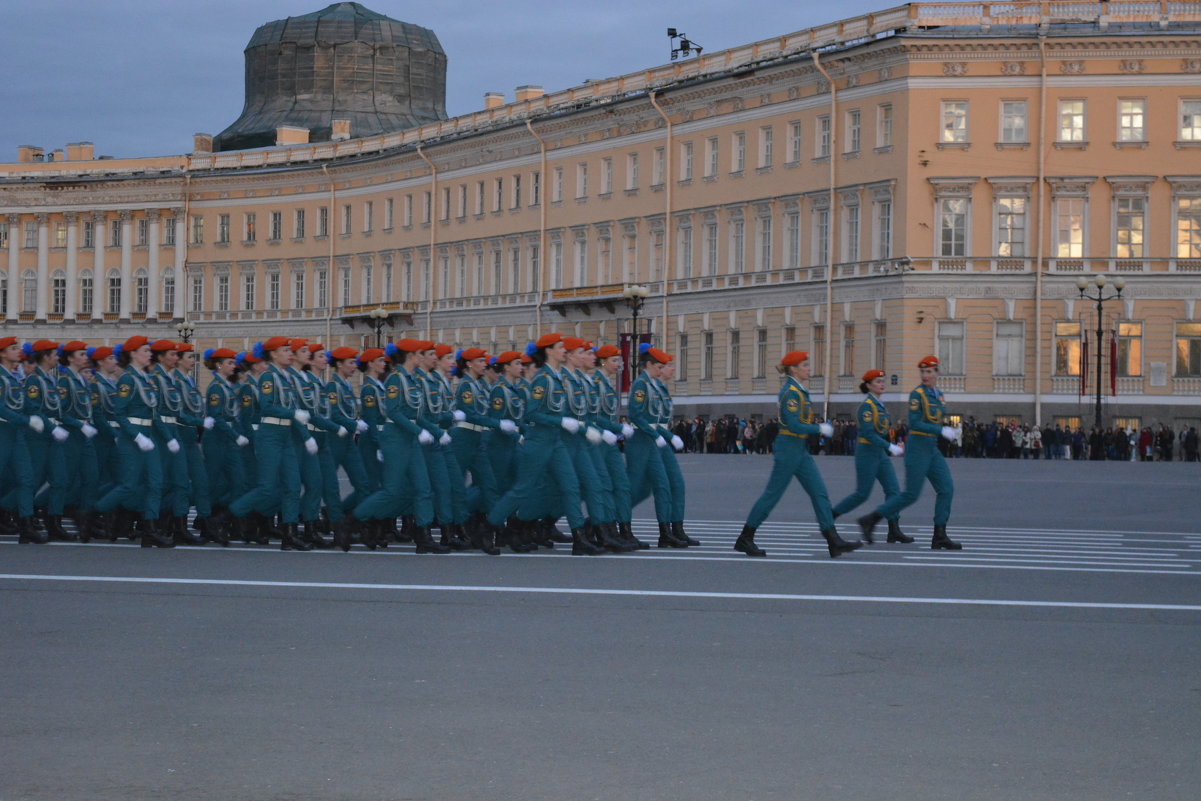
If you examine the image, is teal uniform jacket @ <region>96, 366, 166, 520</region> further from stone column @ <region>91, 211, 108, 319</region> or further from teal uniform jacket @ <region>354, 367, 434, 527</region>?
stone column @ <region>91, 211, 108, 319</region>

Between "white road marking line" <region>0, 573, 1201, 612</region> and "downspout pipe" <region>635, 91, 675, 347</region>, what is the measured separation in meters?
53.2

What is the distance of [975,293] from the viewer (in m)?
57.1

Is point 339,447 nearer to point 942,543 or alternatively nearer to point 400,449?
point 400,449

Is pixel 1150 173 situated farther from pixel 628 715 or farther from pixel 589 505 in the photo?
pixel 628 715

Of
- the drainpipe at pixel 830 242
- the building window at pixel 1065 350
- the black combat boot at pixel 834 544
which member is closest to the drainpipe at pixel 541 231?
the drainpipe at pixel 830 242

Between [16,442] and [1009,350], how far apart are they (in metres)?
42.7

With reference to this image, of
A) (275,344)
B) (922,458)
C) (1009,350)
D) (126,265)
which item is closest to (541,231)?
(1009,350)

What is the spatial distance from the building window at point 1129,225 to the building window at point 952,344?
4.76 m

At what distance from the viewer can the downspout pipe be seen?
216 ft

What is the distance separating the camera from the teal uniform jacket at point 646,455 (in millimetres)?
17391

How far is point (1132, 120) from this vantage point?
5666cm

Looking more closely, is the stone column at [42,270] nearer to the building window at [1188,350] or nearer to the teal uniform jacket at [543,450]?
the building window at [1188,350]

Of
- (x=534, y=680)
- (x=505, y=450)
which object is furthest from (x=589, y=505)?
(x=534, y=680)

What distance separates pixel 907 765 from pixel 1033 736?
2.54 feet
